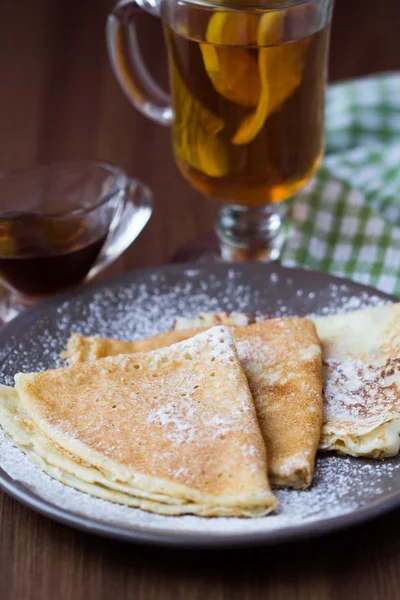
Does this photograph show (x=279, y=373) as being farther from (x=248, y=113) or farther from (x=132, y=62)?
(x=132, y=62)

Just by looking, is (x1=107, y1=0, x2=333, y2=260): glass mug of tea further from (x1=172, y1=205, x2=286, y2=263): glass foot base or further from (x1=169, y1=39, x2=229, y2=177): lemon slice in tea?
(x1=172, y1=205, x2=286, y2=263): glass foot base

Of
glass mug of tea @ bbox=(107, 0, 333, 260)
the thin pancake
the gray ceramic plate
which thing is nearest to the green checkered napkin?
glass mug of tea @ bbox=(107, 0, 333, 260)

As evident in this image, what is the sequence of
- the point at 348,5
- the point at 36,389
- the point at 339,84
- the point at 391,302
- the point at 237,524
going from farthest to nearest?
the point at 348,5
the point at 339,84
the point at 391,302
the point at 36,389
the point at 237,524

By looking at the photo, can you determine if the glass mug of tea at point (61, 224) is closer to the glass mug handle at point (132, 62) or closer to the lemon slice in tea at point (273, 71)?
Result: the glass mug handle at point (132, 62)

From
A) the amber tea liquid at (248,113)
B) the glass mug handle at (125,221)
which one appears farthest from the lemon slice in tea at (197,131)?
the glass mug handle at (125,221)

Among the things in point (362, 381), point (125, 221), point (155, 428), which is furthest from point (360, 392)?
point (125, 221)

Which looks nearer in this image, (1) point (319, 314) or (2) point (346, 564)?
(2) point (346, 564)

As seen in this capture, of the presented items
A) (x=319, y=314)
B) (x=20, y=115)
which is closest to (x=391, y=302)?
(x=319, y=314)

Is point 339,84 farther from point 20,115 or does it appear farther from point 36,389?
point 36,389
